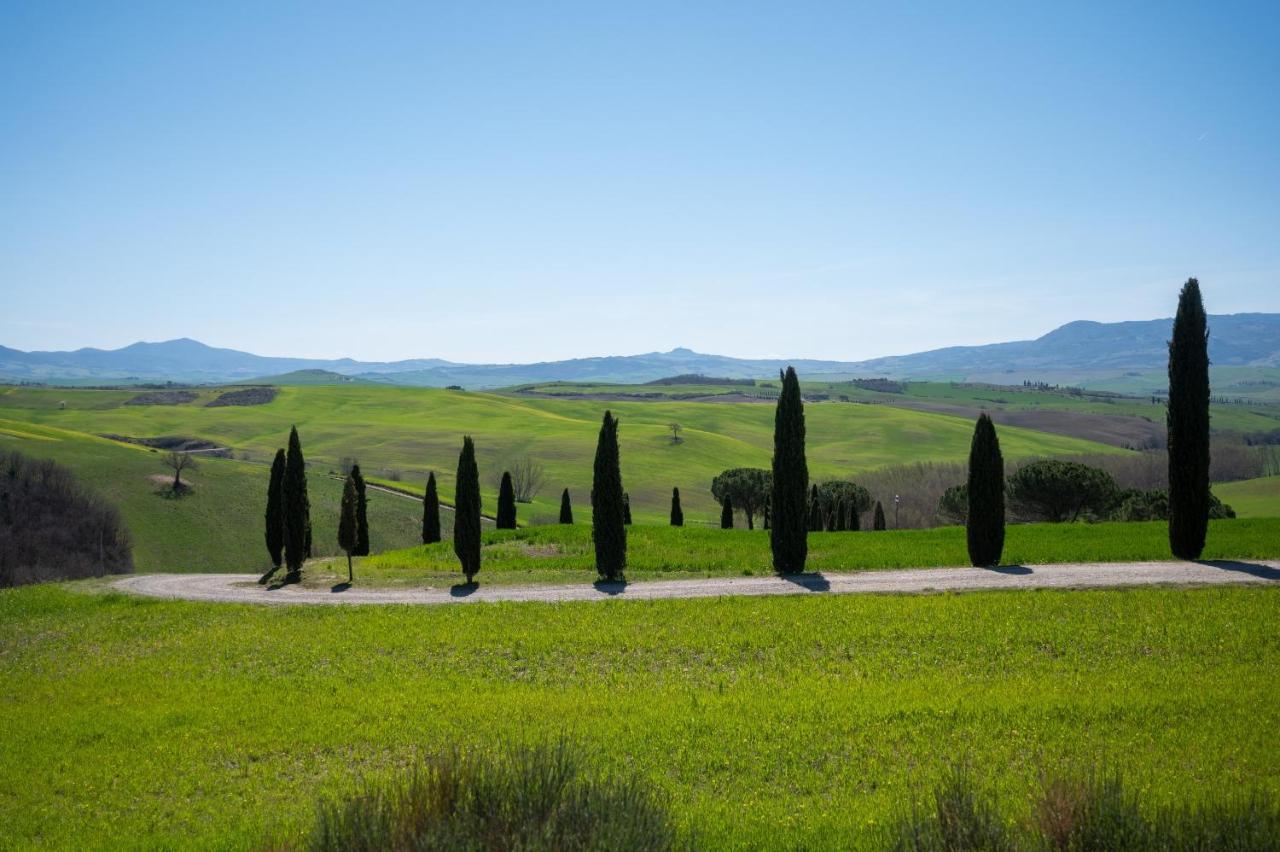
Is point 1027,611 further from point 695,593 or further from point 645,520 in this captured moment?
point 645,520

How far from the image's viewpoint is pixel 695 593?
31.1 m

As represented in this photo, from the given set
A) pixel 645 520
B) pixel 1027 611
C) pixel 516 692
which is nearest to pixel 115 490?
pixel 645 520

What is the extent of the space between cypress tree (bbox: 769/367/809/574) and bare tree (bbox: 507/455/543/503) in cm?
7151

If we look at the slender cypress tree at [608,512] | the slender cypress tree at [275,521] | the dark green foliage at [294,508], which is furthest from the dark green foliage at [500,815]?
the slender cypress tree at [275,521]

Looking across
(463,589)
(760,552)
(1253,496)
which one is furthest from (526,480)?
(1253,496)

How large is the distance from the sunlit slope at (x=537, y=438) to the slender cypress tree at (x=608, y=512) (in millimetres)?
58995

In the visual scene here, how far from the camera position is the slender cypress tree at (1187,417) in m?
33.1

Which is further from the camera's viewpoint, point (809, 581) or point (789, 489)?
point (789, 489)

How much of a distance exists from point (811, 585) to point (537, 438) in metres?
125

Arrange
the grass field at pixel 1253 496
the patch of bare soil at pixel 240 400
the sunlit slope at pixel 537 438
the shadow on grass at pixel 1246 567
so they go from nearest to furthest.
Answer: the shadow on grass at pixel 1246 567, the grass field at pixel 1253 496, the sunlit slope at pixel 537 438, the patch of bare soil at pixel 240 400

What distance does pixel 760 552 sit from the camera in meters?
40.5

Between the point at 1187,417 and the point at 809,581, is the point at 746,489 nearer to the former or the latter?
the point at 809,581

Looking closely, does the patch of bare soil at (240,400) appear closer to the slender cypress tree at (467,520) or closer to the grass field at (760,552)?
the grass field at (760,552)

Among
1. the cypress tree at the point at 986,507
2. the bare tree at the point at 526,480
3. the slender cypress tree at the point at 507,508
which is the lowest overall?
the bare tree at the point at 526,480
